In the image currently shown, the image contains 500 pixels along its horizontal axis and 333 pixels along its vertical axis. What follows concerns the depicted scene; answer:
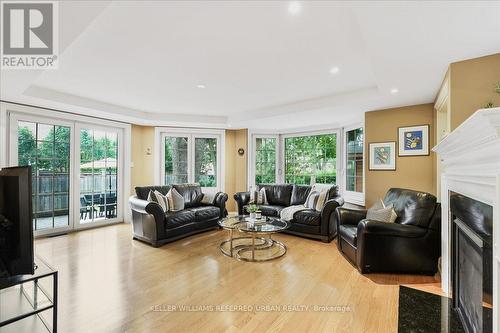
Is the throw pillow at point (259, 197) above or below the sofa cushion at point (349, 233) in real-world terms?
above

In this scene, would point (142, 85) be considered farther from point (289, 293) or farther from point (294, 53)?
point (289, 293)

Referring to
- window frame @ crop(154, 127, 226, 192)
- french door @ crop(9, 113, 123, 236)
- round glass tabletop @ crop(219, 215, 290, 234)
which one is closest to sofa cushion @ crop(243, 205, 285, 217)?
round glass tabletop @ crop(219, 215, 290, 234)

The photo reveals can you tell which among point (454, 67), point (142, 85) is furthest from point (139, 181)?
point (454, 67)

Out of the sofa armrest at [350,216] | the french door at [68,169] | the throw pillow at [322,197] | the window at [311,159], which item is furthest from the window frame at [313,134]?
the french door at [68,169]

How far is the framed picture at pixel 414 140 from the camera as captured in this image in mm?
3633

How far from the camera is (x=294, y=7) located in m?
1.69

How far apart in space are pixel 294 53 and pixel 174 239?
3.25 metres

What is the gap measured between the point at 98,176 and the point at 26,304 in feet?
12.1

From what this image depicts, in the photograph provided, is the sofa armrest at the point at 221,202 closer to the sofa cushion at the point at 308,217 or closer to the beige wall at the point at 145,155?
the sofa cushion at the point at 308,217

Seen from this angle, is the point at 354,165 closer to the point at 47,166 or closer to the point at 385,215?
the point at 385,215

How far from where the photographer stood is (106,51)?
92.9 inches

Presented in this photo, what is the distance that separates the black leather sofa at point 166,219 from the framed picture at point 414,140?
336cm

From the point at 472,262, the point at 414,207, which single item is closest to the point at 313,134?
the point at 414,207

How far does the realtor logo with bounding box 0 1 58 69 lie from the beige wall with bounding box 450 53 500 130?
337cm
